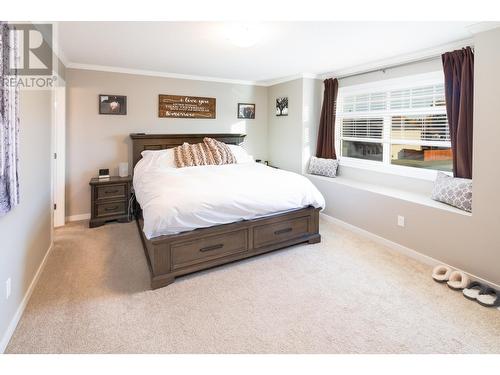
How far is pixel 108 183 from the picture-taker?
13.0ft

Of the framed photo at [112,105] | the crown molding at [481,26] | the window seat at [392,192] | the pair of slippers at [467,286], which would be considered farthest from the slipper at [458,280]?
the framed photo at [112,105]

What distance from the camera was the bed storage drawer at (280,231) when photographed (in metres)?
2.99

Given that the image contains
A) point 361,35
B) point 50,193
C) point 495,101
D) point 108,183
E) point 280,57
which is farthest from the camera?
point 108,183

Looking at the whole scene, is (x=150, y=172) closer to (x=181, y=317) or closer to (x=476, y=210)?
(x=181, y=317)

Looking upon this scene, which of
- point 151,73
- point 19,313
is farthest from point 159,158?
point 19,313

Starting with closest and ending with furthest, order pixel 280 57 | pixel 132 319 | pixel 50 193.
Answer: pixel 132 319 → pixel 50 193 → pixel 280 57

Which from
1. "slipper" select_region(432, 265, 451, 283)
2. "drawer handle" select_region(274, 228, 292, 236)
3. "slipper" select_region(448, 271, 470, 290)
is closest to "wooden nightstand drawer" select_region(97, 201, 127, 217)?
"drawer handle" select_region(274, 228, 292, 236)

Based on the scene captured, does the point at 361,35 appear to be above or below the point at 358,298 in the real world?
above

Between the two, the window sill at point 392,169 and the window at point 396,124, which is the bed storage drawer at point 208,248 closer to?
the window sill at point 392,169

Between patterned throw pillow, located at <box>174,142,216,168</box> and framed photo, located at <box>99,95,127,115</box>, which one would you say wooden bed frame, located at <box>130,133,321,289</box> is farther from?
framed photo, located at <box>99,95,127,115</box>

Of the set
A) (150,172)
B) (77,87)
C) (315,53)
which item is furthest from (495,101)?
(77,87)

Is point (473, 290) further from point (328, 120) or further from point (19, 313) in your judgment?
point (19, 313)

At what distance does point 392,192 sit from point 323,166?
3.98 feet

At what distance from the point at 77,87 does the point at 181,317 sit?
11.4ft
